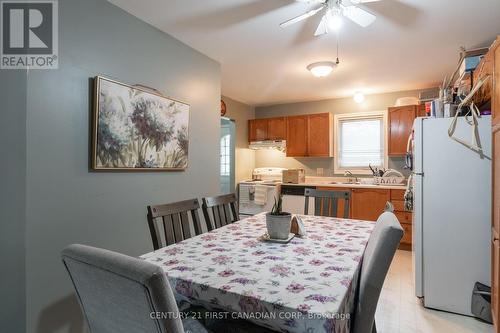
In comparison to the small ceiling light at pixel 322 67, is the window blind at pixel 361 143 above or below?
below

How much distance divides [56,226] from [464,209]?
296cm

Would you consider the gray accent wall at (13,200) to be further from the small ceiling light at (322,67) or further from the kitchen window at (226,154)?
the kitchen window at (226,154)

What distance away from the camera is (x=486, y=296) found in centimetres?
203

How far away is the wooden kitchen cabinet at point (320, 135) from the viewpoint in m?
4.59

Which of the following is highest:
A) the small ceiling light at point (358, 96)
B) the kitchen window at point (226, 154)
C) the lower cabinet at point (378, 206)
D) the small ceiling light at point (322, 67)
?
the small ceiling light at point (358, 96)

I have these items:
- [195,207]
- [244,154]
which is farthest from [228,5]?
[244,154]

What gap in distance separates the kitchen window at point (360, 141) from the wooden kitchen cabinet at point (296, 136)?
1.83 feet

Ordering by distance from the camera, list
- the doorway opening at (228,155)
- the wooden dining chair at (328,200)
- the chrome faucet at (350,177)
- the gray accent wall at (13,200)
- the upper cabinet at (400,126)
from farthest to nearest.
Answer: the doorway opening at (228,155)
the chrome faucet at (350,177)
the upper cabinet at (400,126)
the wooden dining chair at (328,200)
the gray accent wall at (13,200)

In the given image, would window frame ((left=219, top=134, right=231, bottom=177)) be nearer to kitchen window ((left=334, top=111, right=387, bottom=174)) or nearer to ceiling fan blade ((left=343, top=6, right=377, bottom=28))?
kitchen window ((left=334, top=111, right=387, bottom=174))

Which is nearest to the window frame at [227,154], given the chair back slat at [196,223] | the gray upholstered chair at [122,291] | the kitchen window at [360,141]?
the kitchen window at [360,141]

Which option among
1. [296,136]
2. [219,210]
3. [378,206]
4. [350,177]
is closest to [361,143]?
[350,177]

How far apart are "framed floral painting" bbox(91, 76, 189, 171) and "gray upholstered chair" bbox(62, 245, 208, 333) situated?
1.26 meters

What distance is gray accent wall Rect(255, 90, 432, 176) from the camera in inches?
171

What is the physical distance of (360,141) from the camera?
4641mm
